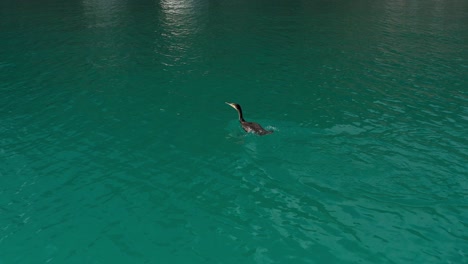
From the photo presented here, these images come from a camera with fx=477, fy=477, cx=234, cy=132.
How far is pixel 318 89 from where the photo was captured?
30.2 meters

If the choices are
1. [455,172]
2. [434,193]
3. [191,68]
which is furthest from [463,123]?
[191,68]

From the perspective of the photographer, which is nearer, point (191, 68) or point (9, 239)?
point (9, 239)

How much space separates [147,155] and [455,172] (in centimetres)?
1299

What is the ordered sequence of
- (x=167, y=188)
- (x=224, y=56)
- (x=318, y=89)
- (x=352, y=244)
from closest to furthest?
(x=352, y=244) → (x=167, y=188) → (x=318, y=89) → (x=224, y=56)

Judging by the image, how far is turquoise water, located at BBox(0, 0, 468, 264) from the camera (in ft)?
51.2

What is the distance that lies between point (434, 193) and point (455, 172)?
7.16ft

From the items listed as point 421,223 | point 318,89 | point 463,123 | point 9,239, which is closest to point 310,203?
point 421,223

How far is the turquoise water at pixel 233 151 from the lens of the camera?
15594mm

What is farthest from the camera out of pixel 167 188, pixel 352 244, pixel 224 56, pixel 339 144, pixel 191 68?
pixel 224 56

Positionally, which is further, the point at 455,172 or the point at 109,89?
the point at 109,89

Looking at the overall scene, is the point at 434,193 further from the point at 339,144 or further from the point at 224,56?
the point at 224,56

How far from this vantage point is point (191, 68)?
1393 inches

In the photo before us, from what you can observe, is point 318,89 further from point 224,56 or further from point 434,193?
point 434,193

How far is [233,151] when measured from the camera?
2161 centimetres
